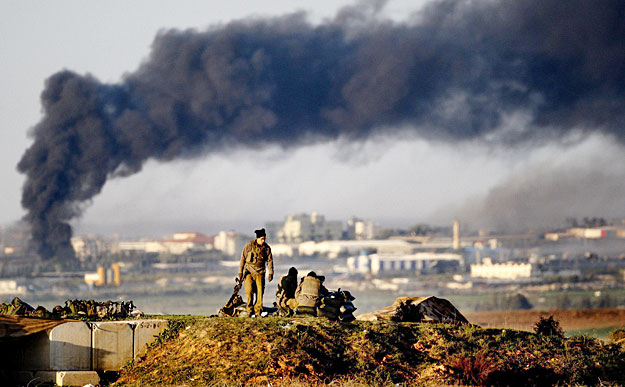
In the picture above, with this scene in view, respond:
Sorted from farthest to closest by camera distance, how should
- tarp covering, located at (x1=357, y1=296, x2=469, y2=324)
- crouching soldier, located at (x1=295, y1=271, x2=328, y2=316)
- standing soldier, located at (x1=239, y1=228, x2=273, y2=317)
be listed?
tarp covering, located at (x1=357, y1=296, x2=469, y2=324)
crouching soldier, located at (x1=295, y1=271, x2=328, y2=316)
standing soldier, located at (x1=239, y1=228, x2=273, y2=317)

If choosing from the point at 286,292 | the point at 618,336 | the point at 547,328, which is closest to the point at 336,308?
the point at 286,292

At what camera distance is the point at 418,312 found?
27906 millimetres

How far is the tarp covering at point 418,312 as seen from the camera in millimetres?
27303

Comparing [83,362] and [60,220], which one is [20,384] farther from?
[60,220]

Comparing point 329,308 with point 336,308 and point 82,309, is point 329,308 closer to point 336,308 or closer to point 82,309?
point 336,308

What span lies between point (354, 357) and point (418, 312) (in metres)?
5.57

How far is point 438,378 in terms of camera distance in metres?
22.2

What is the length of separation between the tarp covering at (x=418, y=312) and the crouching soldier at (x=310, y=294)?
6.02 ft

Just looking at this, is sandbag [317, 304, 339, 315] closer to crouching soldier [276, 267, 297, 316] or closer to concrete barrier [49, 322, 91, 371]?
crouching soldier [276, 267, 297, 316]

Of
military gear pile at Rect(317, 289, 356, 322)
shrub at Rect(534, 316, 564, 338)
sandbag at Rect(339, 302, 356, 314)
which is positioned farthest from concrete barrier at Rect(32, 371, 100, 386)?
shrub at Rect(534, 316, 564, 338)

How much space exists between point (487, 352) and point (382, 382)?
11.5ft

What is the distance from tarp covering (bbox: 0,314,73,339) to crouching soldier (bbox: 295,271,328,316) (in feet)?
21.0

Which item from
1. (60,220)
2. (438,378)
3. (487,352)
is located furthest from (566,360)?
(60,220)

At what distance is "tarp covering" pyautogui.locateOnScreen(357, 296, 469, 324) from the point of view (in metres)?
27.3
